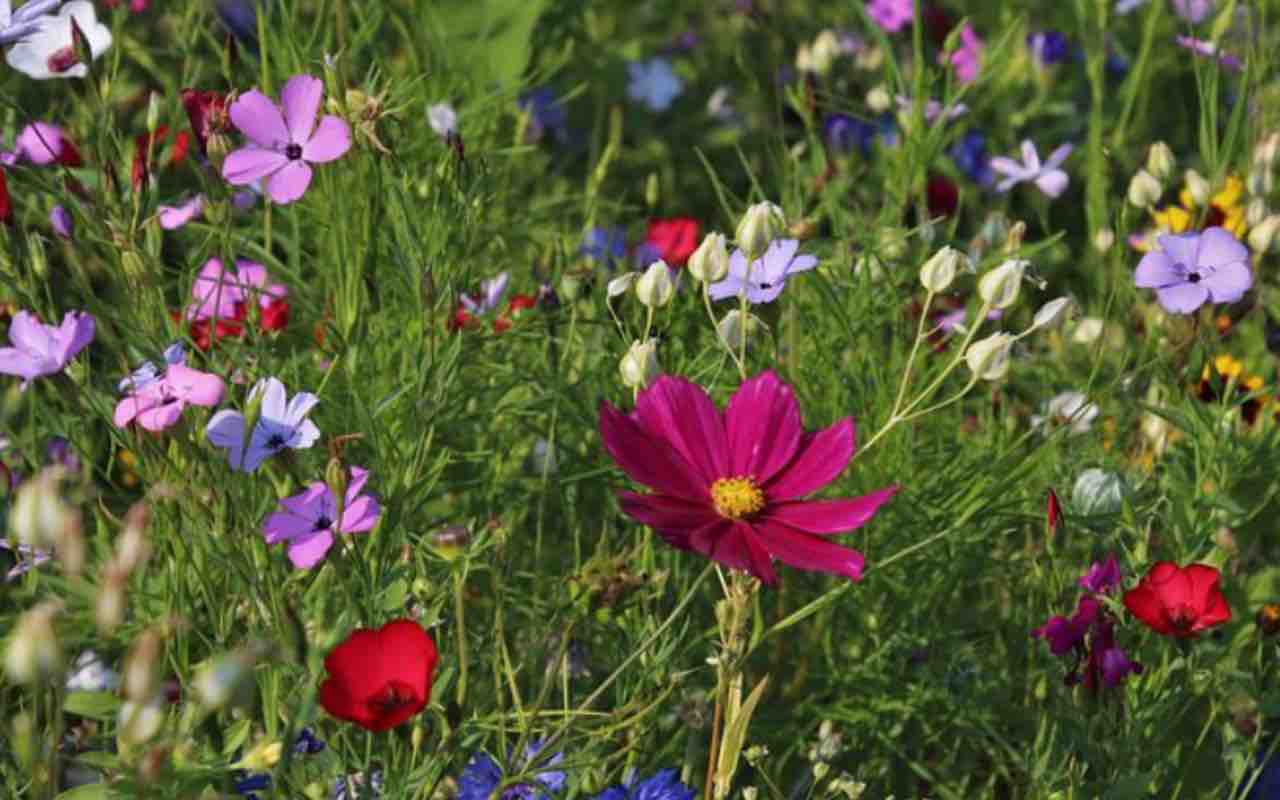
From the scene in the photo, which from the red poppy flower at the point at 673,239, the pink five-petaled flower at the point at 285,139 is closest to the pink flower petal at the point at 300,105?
the pink five-petaled flower at the point at 285,139

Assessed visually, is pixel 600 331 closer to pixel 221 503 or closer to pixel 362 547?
pixel 362 547

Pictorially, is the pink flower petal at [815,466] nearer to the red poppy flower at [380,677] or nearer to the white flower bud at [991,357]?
the white flower bud at [991,357]

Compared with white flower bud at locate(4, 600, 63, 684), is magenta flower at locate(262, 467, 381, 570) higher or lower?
lower

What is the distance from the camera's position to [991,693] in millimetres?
1438

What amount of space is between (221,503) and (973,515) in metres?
0.60

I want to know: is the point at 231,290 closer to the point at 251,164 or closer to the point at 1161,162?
the point at 251,164

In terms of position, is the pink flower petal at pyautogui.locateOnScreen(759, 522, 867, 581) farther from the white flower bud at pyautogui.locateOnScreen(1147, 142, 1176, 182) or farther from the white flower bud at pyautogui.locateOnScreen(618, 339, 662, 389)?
the white flower bud at pyautogui.locateOnScreen(1147, 142, 1176, 182)

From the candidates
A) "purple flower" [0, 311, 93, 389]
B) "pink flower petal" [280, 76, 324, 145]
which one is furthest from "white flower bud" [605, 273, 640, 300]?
"purple flower" [0, 311, 93, 389]

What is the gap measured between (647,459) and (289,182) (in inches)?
12.3

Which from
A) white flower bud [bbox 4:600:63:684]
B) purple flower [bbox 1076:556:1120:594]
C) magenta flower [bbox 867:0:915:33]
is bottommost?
magenta flower [bbox 867:0:915:33]

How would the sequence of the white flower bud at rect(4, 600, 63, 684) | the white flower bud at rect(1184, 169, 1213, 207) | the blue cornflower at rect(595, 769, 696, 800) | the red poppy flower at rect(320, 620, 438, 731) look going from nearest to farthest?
1. the white flower bud at rect(4, 600, 63, 684)
2. the red poppy flower at rect(320, 620, 438, 731)
3. the blue cornflower at rect(595, 769, 696, 800)
4. the white flower bud at rect(1184, 169, 1213, 207)

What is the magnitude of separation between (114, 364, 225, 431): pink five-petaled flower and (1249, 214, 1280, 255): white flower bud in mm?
874

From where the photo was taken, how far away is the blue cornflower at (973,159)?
2.31 m

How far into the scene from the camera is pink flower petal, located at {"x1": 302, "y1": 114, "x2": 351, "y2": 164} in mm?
1171
